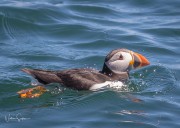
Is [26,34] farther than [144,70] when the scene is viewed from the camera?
Yes

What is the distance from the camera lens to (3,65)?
1078 cm

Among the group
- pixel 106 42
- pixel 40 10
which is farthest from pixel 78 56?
pixel 40 10

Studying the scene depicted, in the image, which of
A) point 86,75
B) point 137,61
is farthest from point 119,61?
point 86,75

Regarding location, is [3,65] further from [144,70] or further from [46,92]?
[144,70]

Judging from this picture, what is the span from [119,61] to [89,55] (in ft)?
6.71

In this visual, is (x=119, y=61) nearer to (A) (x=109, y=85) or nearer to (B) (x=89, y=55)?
(A) (x=109, y=85)

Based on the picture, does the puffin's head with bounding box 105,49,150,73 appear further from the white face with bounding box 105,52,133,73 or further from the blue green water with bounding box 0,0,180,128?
the blue green water with bounding box 0,0,180,128

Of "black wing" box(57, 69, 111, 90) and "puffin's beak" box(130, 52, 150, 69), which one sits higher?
"puffin's beak" box(130, 52, 150, 69)

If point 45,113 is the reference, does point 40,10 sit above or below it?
above

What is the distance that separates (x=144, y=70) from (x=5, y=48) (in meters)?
2.83

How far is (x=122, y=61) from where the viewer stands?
9.70 meters

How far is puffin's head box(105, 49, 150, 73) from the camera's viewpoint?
9.63m
